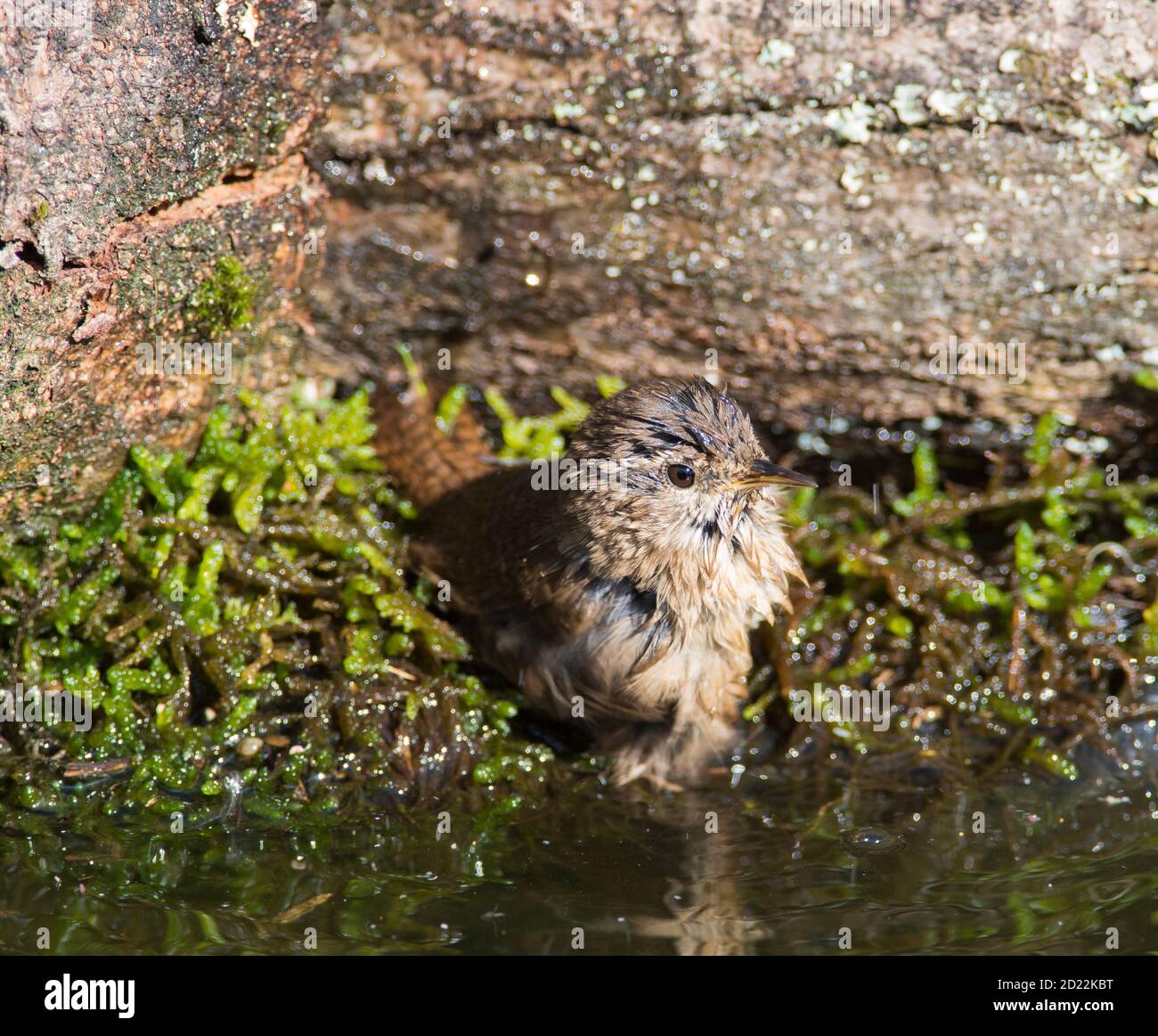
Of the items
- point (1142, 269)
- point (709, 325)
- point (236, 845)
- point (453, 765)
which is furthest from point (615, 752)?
point (1142, 269)

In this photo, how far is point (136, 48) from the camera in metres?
4.47

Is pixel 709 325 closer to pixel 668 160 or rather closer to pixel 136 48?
pixel 668 160

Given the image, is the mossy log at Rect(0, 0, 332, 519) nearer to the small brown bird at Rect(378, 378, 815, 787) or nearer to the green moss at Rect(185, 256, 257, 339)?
the green moss at Rect(185, 256, 257, 339)

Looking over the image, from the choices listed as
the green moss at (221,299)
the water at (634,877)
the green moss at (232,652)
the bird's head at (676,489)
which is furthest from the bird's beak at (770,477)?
the green moss at (221,299)

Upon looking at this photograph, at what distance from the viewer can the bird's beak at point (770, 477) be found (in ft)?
15.1

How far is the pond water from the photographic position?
4215 mm

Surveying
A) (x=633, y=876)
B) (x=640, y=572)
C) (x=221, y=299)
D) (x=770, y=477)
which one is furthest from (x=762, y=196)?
(x=633, y=876)

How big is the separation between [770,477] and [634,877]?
1577mm

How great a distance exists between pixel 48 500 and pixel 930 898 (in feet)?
12.8

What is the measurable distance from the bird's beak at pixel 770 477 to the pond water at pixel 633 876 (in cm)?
142

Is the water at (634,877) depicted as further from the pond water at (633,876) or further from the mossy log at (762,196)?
the mossy log at (762,196)

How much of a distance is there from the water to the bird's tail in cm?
159

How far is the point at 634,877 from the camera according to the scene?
4.61 meters

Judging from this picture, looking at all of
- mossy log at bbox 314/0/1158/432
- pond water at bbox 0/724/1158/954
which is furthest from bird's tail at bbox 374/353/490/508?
pond water at bbox 0/724/1158/954
